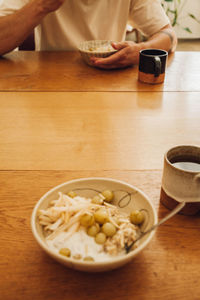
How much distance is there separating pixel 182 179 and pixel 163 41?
128cm

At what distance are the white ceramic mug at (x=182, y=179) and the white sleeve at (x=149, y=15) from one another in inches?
54.7

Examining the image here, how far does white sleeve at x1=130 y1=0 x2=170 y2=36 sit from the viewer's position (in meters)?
1.88

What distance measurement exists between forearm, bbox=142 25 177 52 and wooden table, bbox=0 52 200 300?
88mm

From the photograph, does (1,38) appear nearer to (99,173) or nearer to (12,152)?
(12,152)

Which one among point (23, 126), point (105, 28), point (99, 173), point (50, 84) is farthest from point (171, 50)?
point (99, 173)

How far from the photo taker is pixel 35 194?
2.36ft

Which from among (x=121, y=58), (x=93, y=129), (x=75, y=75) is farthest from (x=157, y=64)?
(x=93, y=129)

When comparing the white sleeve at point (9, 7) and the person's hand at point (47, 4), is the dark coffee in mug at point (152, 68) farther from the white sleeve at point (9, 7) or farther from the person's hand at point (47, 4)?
the white sleeve at point (9, 7)

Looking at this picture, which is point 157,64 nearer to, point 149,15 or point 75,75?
point 75,75

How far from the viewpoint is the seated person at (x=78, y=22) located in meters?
1.62

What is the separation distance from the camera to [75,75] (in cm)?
144

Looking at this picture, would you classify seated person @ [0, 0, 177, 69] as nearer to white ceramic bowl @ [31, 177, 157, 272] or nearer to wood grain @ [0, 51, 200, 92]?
wood grain @ [0, 51, 200, 92]

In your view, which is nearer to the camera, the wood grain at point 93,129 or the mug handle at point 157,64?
the wood grain at point 93,129

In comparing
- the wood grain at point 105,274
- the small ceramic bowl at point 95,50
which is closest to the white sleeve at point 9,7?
the small ceramic bowl at point 95,50
